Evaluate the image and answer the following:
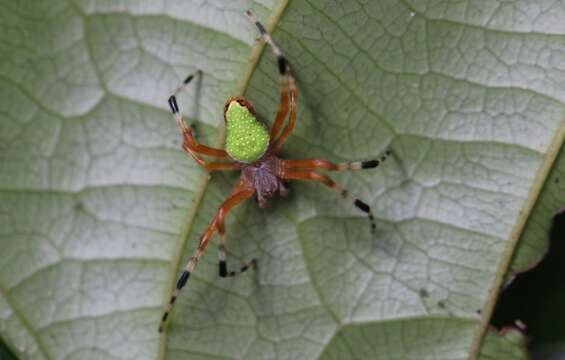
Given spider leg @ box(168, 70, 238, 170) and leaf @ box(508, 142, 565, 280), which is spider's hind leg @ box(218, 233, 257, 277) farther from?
leaf @ box(508, 142, 565, 280)

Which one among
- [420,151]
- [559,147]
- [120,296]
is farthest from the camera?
[120,296]

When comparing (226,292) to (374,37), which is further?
(226,292)

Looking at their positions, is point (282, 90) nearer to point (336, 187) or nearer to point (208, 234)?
point (336, 187)

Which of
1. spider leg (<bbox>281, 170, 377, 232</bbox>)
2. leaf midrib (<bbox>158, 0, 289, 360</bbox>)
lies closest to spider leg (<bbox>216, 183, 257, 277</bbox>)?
leaf midrib (<bbox>158, 0, 289, 360</bbox>)

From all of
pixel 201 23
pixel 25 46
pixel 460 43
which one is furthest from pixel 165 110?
pixel 460 43

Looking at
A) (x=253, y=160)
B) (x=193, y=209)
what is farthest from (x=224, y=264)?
(x=253, y=160)

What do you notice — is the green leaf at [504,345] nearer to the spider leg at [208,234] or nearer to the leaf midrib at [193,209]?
the spider leg at [208,234]

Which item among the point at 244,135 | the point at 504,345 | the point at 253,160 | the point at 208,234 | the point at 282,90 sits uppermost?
the point at 282,90

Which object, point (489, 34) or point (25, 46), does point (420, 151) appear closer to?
point (489, 34)
